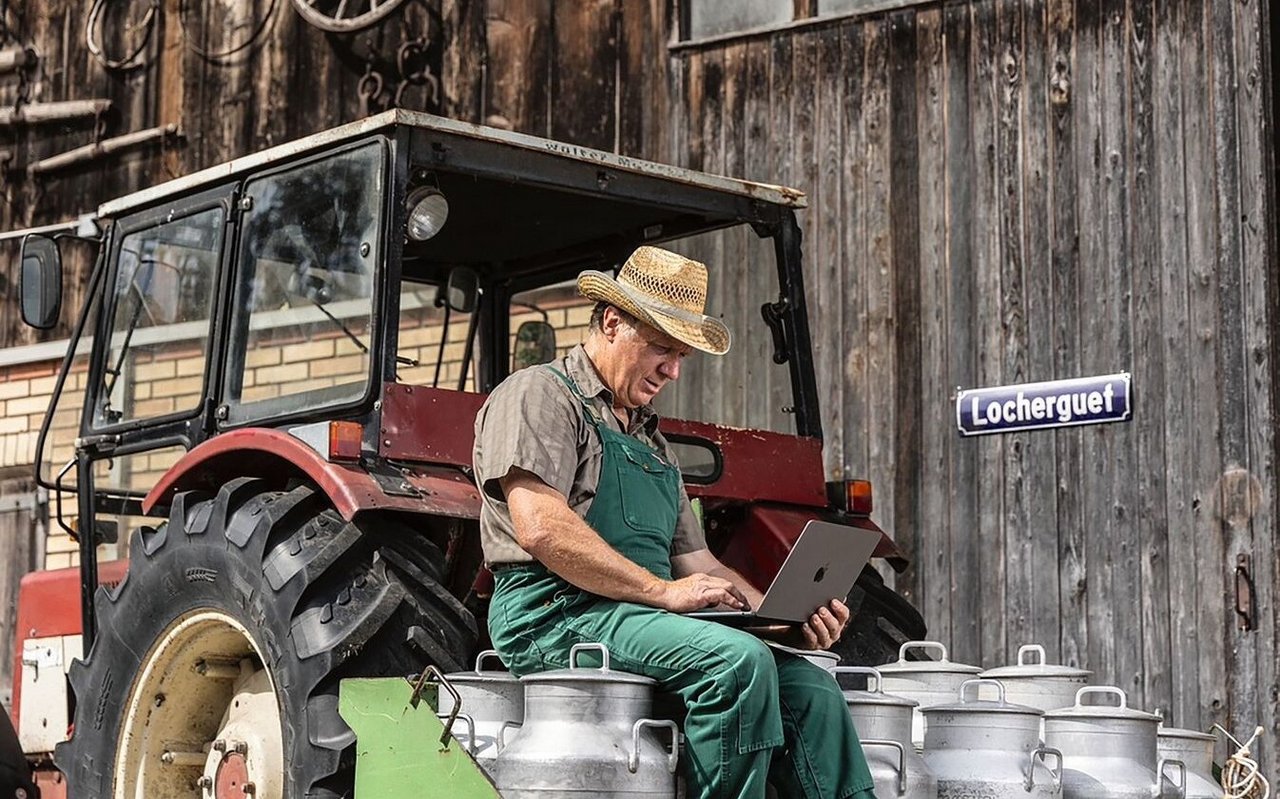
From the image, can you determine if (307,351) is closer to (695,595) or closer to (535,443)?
(535,443)

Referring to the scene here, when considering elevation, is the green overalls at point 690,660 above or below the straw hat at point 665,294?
below

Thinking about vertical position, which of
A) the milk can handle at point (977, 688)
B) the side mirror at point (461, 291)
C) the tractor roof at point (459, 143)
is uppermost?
the tractor roof at point (459, 143)

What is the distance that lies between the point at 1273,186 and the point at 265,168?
13.7ft

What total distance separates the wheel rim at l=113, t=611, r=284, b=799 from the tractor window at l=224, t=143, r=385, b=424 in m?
0.67

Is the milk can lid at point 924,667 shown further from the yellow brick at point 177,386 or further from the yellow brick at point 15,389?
the yellow brick at point 15,389

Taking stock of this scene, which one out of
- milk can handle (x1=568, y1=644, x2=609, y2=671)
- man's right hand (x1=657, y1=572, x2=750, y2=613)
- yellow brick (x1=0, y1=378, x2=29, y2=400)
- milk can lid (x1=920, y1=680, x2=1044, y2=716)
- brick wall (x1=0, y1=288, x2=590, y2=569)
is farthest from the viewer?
yellow brick (x1=0, y1=378, x2=29, y2=400)

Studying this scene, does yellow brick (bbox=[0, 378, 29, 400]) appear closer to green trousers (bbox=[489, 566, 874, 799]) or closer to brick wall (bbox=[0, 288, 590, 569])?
brick wall (bbox=[0, 288, 590, 569])

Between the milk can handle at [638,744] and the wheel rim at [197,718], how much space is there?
1.30 meters

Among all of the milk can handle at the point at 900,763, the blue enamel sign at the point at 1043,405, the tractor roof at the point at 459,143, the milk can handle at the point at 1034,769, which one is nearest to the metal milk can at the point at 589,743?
the milk can handle at the point at 900,763

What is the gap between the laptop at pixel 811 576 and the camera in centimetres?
436

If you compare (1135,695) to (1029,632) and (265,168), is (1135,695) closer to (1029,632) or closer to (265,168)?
(1029,632)

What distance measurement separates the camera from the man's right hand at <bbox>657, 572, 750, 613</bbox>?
14.5 ft

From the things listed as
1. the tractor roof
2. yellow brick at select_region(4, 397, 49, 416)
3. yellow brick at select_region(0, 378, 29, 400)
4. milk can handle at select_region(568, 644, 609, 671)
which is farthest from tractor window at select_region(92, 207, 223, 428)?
yellow brick at select_region(0, 378, 29, 400)

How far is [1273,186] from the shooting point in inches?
311
